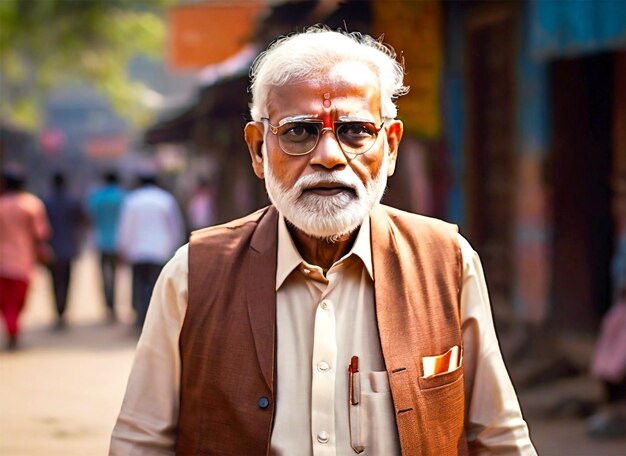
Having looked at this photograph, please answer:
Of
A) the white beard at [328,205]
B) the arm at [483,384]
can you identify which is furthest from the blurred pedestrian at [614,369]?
the white beard at [328,205]

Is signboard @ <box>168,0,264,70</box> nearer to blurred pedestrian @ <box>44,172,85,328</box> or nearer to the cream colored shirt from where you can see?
blurred pedestrian @ <box>44,172,85,328</box>

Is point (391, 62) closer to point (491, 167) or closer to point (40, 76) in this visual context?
point (491, 167)

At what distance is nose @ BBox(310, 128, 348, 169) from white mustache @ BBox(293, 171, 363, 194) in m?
0.02

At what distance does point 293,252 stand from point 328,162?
26 cm

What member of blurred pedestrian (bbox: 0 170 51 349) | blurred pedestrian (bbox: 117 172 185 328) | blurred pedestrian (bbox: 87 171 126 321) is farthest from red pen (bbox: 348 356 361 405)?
blurred pedestrian (bbox: 87 171 126 321)

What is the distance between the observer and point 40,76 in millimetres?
31375

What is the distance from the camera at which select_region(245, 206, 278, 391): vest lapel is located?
2.60m

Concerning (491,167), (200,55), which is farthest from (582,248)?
(200,55)

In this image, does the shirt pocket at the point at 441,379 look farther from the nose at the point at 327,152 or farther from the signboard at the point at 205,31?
the signboard at the point at 205,31

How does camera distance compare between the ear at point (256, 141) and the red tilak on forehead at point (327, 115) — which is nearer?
the red tilak on forehead at point (327, 115)

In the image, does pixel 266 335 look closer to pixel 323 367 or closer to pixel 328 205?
pixel 323 367

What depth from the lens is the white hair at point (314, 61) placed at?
2.69m

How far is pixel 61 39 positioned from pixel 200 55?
13.0 metres

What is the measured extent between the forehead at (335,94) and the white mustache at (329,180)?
148 mm
